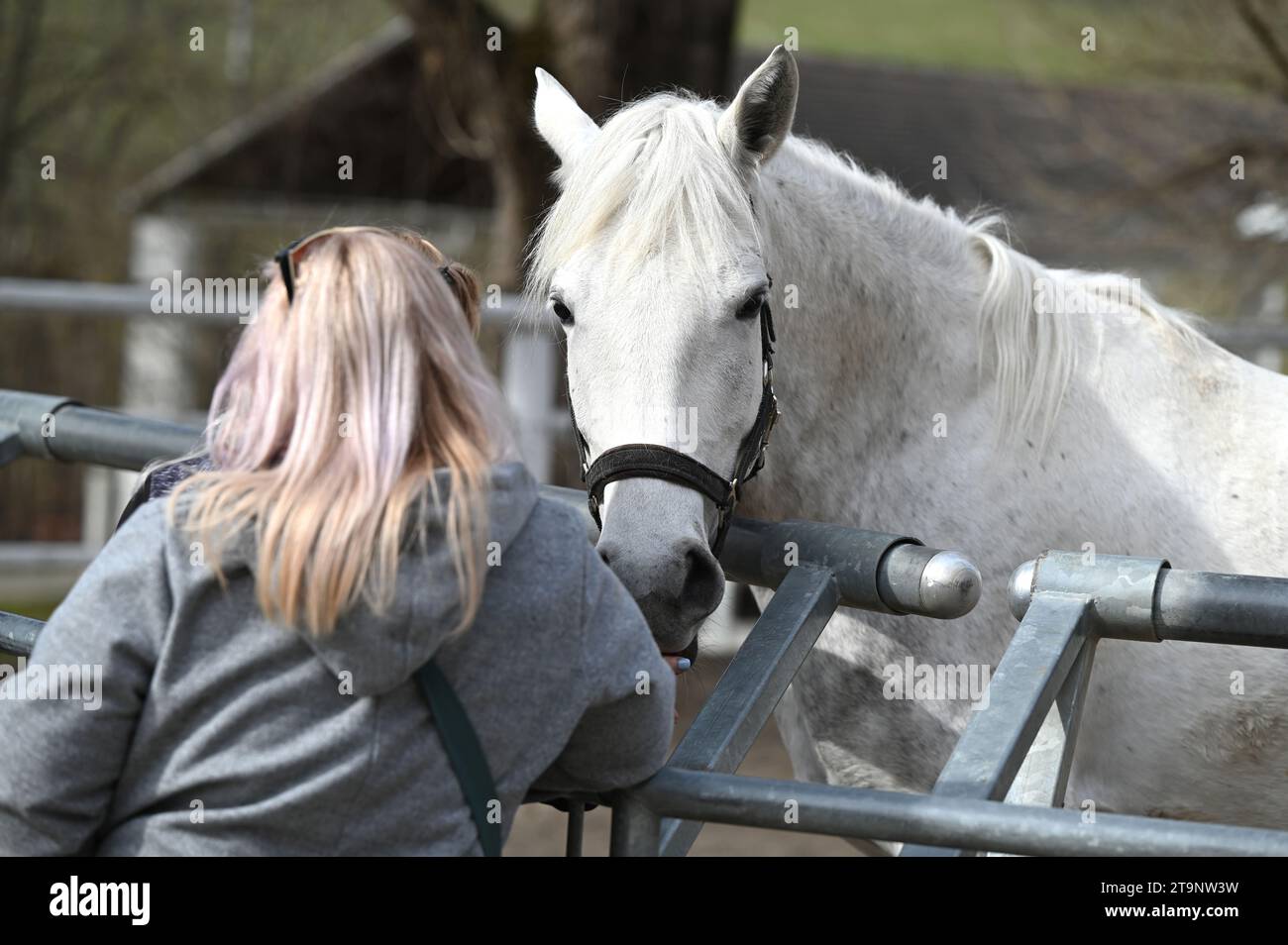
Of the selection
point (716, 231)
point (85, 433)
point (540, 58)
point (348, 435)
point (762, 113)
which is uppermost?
point (540, 58)

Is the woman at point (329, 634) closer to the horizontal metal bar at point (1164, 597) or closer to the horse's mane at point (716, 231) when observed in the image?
the horizontal metal bar at point (1164, 597)

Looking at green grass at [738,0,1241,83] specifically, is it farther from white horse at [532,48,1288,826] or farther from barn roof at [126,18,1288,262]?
white horse at [532,48,1288,826]

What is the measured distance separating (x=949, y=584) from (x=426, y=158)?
13409mm

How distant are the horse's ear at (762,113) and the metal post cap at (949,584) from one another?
109 cm

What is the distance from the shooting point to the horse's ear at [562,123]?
2.75 metres

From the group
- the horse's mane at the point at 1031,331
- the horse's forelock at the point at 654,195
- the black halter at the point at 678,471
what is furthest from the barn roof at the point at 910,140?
the black halter at the point at 678,471

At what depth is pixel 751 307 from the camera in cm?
235

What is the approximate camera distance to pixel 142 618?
1396 mm

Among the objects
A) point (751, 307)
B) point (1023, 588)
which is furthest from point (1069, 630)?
point (751, 307)

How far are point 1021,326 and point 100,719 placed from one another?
199cm

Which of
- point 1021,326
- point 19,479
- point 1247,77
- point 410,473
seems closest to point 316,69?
point 19,479

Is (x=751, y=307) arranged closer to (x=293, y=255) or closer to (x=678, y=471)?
(x=678, y=471)

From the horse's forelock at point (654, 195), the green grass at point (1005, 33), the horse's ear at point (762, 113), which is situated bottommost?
the horse's forelock at point (654, 195)

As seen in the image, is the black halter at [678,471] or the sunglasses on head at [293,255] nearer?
the sunglasses on head at [293,255]
